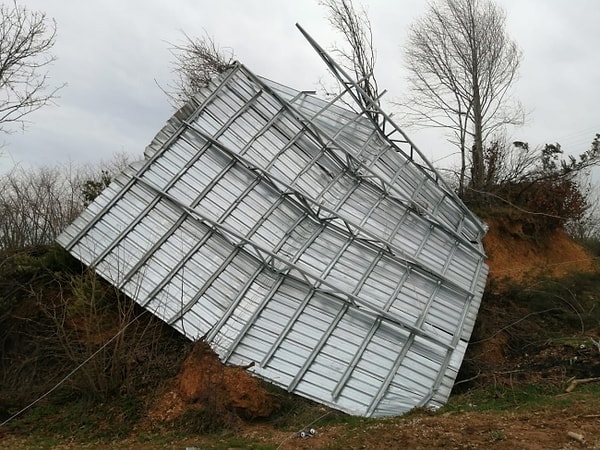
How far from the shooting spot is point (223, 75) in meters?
14.5

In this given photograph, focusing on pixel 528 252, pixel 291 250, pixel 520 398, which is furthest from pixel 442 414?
pixel 528 252

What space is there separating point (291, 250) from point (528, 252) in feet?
37.3

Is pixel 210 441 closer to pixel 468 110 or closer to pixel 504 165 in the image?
pixel 504 165

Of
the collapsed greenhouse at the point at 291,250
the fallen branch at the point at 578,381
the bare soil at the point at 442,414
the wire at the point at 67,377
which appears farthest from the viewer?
the collapsed greenhouse at the point at 291,250

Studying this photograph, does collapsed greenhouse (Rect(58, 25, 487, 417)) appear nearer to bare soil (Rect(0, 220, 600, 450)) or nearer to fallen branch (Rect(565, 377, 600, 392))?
bare soil (Rect(0, 220, 600, 450))

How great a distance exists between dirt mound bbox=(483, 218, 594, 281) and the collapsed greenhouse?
392 cm

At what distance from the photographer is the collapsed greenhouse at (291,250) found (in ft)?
37.2

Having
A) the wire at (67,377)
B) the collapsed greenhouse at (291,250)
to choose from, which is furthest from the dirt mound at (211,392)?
the wire at (67,377)

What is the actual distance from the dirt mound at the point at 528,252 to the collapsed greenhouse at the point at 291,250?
12.8 feet

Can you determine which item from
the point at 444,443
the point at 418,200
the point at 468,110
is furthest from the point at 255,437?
the point at 468,110

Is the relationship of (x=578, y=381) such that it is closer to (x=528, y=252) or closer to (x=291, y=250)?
(x=291, y=250)

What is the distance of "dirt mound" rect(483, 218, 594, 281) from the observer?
742 inches

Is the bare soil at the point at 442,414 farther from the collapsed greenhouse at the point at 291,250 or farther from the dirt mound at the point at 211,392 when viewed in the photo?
the collapsed greenhouse at the point at 291,250

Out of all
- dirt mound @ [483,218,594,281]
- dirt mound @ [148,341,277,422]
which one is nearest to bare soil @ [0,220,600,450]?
dirt mound @ [148,341,277,422]
